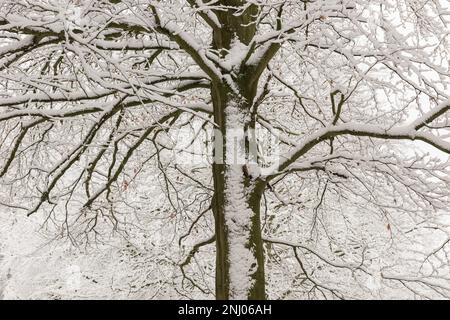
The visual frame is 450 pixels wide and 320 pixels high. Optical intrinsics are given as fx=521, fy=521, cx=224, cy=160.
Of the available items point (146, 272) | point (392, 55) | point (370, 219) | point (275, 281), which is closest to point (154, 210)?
point (146, 272)

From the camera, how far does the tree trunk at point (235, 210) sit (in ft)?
13.7

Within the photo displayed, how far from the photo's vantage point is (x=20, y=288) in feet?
53.1

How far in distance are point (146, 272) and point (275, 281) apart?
2.68m

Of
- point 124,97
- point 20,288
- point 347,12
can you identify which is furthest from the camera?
point 20,288

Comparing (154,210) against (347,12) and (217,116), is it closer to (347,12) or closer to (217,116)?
(217,116)

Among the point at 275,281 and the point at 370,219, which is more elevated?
the point at 370,219

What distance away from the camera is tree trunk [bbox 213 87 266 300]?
4.18 m

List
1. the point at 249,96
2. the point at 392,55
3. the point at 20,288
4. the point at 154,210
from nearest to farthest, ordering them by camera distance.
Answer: the point at 392,55
the point at 249,96
the point at 154,210
the point at 20,288

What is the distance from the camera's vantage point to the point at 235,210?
4273 millimetres

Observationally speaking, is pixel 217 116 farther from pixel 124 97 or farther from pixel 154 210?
pixel 154 210
